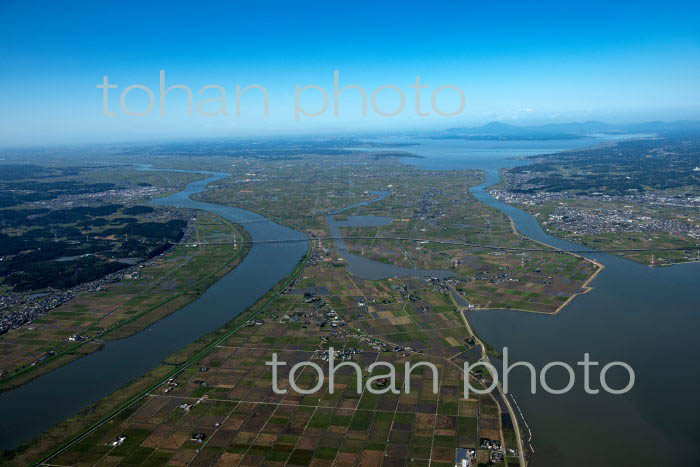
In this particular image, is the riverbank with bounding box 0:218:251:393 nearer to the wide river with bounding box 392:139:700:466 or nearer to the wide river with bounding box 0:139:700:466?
the wide river with bounding box 0:139:700:466

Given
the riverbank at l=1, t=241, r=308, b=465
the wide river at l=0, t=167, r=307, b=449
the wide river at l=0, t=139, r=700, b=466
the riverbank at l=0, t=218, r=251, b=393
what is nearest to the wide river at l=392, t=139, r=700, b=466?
the wide river at l=0, t=139, r=700, b=466

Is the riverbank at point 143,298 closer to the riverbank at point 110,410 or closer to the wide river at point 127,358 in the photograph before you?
the wide river at point 127,358

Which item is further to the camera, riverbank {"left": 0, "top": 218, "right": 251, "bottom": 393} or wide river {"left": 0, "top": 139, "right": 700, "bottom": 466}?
riverbank {"left": 0, "top": 218, "right": 251, "bottom": 393}

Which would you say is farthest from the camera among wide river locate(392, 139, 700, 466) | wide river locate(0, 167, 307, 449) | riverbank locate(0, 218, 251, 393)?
riverbank locate(0, 218, 251, 393)

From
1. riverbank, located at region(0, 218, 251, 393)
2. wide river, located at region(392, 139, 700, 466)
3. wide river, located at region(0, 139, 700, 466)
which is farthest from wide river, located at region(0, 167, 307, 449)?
wide river, located at region(392, 139, 700, 466)

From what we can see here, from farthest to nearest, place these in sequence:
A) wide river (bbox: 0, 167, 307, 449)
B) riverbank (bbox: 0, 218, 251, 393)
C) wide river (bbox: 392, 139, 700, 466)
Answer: riverbank (bbox: 0, 218, 251, 393)
wide river (bbox: 0, 167, 307, 449)
wide river (bbox: 392, 139, 700, 466)

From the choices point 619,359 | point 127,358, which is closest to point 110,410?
point 127,358

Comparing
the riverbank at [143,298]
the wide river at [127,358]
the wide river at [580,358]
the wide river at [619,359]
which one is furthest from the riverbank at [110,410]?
the wide river at [619,359]

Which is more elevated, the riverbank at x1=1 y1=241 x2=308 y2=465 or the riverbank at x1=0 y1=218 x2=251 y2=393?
the riverbank at x1=0 y1=218 x2=251 y2=393

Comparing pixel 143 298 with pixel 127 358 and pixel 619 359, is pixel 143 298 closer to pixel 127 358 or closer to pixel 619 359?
pixel 127 358

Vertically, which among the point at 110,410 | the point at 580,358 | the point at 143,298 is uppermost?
the point at 143,298
